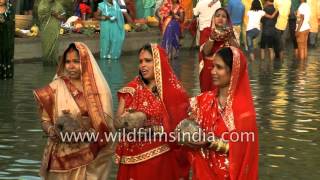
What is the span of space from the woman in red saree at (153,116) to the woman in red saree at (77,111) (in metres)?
0.26

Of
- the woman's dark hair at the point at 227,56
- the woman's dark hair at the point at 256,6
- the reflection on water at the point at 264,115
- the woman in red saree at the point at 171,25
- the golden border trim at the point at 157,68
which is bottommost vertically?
the reflection on water at the point at 264,115

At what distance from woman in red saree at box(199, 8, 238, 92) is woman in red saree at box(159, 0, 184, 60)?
11.6 metres

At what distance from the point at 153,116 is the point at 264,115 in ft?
18.8

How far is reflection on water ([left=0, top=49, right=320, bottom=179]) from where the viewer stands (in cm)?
893

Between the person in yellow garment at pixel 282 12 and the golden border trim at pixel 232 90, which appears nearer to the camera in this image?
the golden border trim at pixel 232 90

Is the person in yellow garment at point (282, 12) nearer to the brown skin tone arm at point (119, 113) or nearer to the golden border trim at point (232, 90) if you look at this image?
the brown skin tone arm at point (119, 113)

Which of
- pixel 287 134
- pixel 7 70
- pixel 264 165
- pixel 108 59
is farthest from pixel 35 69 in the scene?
pixel 264 165

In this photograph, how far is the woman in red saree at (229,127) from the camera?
584 cm

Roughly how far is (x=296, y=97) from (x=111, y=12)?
28.7 feet

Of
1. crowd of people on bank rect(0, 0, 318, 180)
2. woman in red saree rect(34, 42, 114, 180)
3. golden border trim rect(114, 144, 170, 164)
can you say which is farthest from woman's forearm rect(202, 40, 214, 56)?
woman in red saree rect(34, 42, 114, 180)

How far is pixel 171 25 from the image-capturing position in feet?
72.9

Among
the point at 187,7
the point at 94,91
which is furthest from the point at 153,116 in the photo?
the point at 187,7

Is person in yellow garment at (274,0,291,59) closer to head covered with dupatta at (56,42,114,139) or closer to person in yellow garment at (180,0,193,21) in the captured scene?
person in yellow garment at (180,0,193,21)

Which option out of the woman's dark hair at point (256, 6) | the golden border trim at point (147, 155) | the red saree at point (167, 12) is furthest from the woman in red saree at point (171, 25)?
the golden border trim at point (147, 155)
